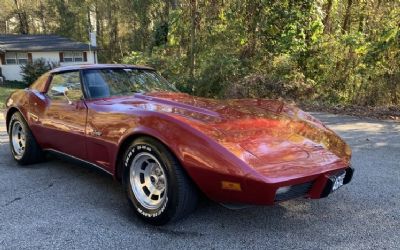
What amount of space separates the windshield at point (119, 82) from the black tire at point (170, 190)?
109 cm

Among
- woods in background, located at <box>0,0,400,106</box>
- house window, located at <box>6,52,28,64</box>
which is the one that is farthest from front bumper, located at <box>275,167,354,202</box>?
house window, located at <box>6,52,28,64</box>

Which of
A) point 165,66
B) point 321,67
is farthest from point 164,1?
point 321,67

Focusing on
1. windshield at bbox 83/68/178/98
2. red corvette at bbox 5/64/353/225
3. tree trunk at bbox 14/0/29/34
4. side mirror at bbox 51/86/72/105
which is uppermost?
tree trunk at bbox 14/0/29/34

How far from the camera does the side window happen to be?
4.30 metres

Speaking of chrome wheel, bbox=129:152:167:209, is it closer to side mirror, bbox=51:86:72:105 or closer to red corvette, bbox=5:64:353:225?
red corvette, bbox=5:64:353:225

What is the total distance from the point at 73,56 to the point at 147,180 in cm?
3189

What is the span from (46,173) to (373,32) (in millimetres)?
11214

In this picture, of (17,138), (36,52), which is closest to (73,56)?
(36,52)

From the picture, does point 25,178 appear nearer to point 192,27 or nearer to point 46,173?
point 46,173

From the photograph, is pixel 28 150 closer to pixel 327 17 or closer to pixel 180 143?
pixel 180 143

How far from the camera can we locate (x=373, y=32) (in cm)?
1260

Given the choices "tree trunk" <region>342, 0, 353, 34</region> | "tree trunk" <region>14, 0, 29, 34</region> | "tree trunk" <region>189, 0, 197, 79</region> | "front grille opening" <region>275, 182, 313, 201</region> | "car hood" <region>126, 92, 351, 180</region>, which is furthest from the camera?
"tree trunk" <region>14, 0, 29, 34</region>

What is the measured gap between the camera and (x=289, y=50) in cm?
1289

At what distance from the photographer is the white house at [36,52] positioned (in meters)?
30.1
